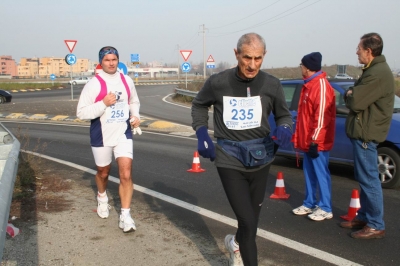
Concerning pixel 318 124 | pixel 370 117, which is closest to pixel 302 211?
pixel 318 124

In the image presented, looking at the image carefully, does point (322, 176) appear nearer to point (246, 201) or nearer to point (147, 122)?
point (246, 201)

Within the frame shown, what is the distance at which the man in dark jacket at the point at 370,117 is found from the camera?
491cm

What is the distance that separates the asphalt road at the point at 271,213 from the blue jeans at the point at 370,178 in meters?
0.26

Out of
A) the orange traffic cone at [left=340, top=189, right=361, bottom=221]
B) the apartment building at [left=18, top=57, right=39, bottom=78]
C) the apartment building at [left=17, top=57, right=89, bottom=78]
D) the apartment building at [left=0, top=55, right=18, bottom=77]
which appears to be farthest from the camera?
the apartment building at [left=0, top=55, right=18, bottom=77]

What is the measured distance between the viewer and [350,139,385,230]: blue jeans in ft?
16.5

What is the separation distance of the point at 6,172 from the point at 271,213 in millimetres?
3678

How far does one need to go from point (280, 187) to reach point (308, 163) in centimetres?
101

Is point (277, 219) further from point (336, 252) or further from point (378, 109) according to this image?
point (378, 109)

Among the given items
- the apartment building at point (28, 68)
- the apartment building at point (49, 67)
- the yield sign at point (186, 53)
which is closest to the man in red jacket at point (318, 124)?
the yield sign at point (186, 53)

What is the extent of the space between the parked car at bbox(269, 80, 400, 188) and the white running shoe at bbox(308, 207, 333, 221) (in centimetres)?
202

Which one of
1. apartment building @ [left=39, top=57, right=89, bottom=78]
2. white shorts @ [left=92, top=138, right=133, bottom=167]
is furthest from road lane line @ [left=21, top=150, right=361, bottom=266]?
apartment building @ [left=39, top=57, right=89, bottom=78]

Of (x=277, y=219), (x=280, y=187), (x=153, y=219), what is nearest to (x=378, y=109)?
(x=277, y=219)

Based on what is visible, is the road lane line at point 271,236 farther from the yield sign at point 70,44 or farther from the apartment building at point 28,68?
the apartment building at point 28,68

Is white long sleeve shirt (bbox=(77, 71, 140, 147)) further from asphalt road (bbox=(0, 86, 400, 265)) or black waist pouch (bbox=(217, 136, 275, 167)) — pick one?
black waist pouch (bbox=(217, 136, 275, 167))
